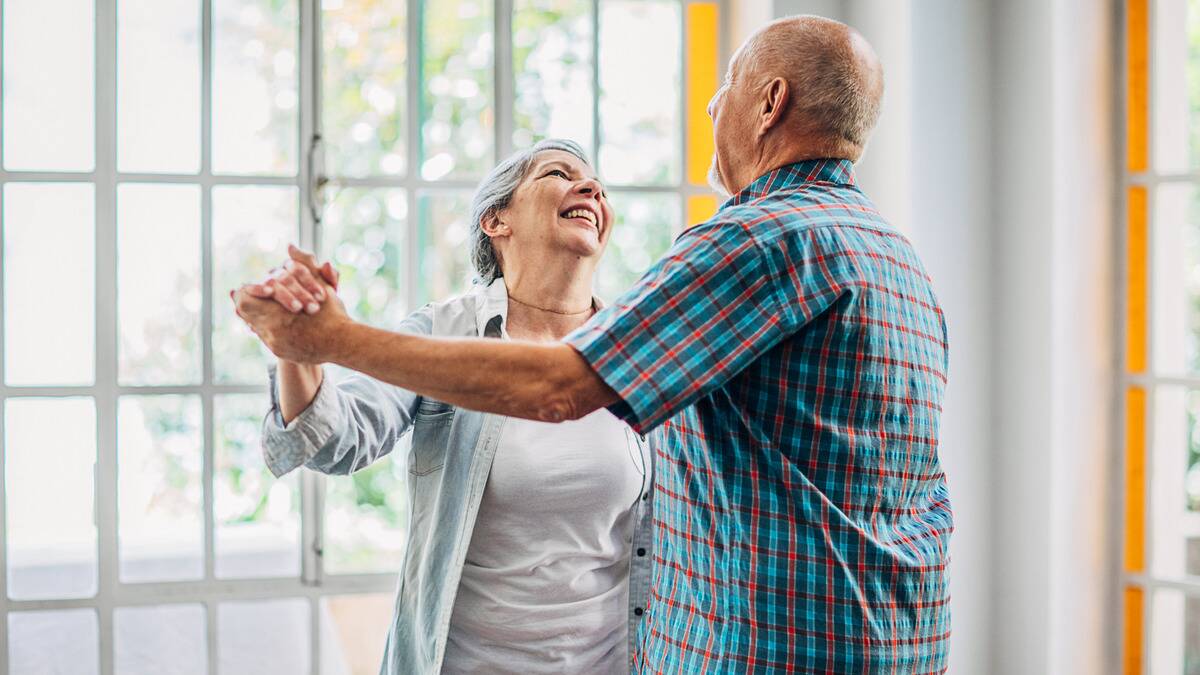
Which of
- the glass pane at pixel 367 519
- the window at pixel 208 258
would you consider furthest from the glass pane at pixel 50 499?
the glass pane at pixel 367 519

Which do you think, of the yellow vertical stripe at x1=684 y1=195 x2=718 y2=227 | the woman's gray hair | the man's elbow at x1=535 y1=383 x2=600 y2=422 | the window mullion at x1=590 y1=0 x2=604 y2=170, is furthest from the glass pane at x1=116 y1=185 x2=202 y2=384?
the man's elbow at x1=535 y1=383 x2=600 y2=422

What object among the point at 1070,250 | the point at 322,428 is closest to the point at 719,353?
the point at 322,428

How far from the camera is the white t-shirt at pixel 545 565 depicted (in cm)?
169

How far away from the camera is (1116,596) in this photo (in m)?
2.43

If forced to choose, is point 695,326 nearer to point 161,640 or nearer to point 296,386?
point 296,386

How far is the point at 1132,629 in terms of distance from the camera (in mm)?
2443

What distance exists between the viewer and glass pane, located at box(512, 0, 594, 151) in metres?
2.56

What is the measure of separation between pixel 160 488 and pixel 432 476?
945 mm

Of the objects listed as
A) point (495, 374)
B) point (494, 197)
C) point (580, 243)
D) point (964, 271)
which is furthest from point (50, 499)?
point (964, 271)

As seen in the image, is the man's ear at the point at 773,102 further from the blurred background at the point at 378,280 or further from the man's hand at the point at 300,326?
the blurred background at the point at 378,280

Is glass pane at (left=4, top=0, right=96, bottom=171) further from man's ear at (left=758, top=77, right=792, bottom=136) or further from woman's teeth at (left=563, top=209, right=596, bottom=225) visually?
man's ear at (left=758, top=77, right=792, bottom=136)

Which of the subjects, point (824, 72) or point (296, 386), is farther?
point (296, 386)

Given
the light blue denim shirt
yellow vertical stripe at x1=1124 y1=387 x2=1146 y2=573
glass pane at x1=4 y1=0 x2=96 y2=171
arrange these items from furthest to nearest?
yellow vertical stripe at x1=1124 y1=387 x2=1146 y2=573
glass pane at x1=4 y1=0 x2=96 y2=171
the light blue denim shirt

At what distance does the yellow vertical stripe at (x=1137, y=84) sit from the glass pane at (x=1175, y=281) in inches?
3.8
